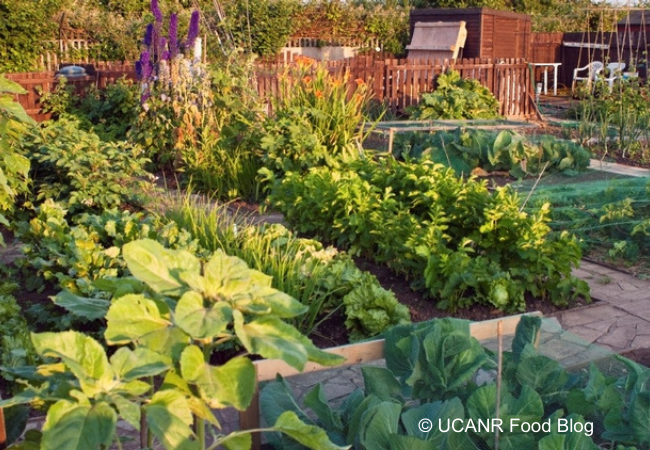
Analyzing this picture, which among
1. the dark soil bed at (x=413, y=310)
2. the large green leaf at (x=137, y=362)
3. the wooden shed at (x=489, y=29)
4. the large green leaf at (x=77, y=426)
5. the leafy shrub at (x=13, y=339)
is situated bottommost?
the dark soil bed at (x=413, y=310)

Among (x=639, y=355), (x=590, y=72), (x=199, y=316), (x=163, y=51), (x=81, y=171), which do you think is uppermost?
(x=163, y=51)

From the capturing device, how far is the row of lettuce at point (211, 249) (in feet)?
5.65

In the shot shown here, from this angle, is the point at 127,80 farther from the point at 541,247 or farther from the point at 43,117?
the point at 541,247

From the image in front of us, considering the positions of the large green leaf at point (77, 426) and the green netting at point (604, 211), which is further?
the green netting at point (604, 211)

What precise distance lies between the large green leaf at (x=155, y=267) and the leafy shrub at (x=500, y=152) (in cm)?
721

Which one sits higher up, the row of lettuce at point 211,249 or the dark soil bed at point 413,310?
the row of lettuce at point 211,249

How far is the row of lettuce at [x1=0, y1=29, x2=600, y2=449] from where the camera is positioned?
1.72 meters

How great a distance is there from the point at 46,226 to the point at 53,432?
392 centimetres

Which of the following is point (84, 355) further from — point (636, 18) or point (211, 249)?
point (636, 18)

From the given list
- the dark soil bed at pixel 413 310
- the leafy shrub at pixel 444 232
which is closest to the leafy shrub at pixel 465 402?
the dark soil bed at pixel 413 310

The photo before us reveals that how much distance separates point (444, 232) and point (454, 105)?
7471mm

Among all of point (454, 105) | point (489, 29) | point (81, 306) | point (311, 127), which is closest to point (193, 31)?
point (311, 127)

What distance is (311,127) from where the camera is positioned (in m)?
7.96

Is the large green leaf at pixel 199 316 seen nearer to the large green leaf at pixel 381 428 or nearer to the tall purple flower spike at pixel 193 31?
the large green leaf at pixel 381 428
